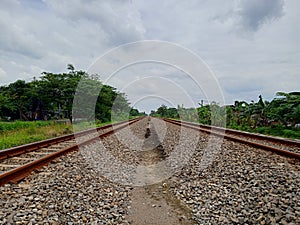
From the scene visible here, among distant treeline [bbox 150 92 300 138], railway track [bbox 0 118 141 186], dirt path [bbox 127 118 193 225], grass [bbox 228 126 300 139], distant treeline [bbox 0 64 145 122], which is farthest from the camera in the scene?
distant treeline [bbox 0 64 145 122]

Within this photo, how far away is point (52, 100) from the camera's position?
23.5 metres

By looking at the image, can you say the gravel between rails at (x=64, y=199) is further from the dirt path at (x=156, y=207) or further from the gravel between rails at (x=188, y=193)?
the dirt path at (x=156, y=207)

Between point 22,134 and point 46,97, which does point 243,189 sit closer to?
point 22,134

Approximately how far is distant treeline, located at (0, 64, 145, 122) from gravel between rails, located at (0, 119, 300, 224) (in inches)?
731

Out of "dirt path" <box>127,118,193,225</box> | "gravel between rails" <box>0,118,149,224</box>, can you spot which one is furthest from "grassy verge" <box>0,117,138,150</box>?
"dirt path" <box>127,118,193,225</box>

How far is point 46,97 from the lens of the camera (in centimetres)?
2358

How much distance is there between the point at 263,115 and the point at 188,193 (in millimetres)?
11543

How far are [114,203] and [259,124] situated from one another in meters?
13.3

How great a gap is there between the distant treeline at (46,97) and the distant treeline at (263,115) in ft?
41.4

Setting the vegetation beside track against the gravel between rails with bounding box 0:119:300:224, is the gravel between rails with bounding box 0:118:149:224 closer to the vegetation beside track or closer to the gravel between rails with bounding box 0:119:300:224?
the gravel between rails with bounding box 0:119:300:224

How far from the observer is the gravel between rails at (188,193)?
122 inches

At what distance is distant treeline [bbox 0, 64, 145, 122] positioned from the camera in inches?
891

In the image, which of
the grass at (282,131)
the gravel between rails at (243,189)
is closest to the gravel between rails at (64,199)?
the gravel between rails at (243,189)

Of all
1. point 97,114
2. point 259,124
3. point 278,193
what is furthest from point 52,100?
point 278,193
